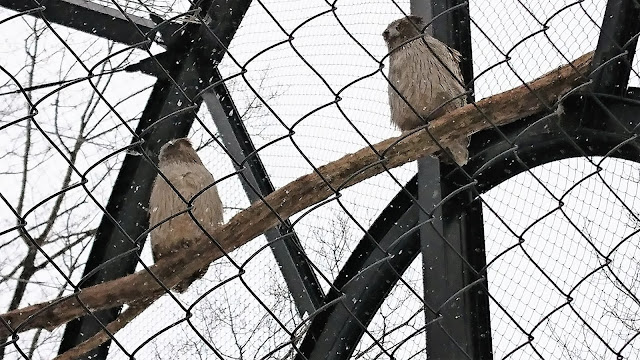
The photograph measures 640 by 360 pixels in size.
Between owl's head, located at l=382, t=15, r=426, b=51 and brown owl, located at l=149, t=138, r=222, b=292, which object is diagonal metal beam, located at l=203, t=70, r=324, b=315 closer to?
brown owl, located at l=149, t=138, r=222, b=292

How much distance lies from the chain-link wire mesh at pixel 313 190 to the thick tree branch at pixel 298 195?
203 millimetres

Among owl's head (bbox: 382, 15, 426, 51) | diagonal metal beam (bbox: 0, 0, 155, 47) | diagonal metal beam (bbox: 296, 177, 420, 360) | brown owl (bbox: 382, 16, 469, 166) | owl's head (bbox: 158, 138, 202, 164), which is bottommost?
diagonal metal beam (bbox: 296, 177, 420, 360)

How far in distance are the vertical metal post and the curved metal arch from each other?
0.20m

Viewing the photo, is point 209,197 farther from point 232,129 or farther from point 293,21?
point 293,21

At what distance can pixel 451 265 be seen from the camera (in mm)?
1240

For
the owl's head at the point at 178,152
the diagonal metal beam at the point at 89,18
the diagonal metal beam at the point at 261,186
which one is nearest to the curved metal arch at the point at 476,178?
the diagonal metal beam at the point at 261,186

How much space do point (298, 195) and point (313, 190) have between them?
0.03 meters

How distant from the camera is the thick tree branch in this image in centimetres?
135

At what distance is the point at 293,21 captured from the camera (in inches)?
94.2

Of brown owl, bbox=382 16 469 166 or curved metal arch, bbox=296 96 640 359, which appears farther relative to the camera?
brown owl, bbox=382 16 469 166

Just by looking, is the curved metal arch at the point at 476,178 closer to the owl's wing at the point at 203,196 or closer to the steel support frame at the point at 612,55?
the steel support frame at the point at 612,55

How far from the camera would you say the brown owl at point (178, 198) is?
1751mm

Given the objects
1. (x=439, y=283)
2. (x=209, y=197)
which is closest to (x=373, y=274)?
(x=439, y=283)

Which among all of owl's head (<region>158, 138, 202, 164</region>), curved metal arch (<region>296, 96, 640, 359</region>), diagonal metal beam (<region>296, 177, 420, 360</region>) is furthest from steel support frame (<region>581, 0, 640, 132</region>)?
owl's head (<region>158, 138, 202, 164</region>)
